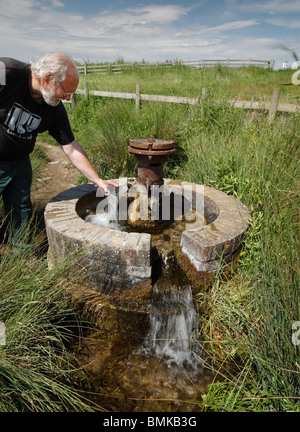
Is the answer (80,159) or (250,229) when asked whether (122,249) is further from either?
(250,229)

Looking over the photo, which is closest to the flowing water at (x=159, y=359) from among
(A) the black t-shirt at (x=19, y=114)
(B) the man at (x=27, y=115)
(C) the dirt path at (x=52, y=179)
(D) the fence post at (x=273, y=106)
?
(B) the man at (x=27, y=115)

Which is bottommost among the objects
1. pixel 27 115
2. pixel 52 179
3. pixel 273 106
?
pixel 52 179

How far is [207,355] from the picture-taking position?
93.7 inches

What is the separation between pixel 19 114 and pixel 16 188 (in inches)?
30.7

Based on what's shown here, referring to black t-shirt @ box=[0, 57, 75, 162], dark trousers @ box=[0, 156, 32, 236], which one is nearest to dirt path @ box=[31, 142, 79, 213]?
dark trousers @ box=[0, 156, 32, 236]

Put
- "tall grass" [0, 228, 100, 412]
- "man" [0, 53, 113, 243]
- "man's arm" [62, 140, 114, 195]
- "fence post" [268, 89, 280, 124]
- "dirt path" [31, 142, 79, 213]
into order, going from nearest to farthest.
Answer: "tall grass" [0, 228, 100, 412] < "man" [0, 53, 113, 243] < "man's arm" [62, 140, 114, 195] < "dirt path" [31, 142, 79, 213] < "fence post" [268, 89, 280, 124]

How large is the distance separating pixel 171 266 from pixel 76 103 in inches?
362

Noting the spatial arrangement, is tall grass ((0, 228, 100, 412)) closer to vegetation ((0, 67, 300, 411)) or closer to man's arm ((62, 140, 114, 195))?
vegetation ((0, 67, 300, 411))

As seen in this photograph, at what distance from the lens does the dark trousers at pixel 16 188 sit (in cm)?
289

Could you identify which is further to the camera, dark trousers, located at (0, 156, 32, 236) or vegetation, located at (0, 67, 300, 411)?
dark trousers, located at (0, 156, 32, 236)

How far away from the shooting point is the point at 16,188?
3064 mm

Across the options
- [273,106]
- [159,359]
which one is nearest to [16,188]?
[159,359]

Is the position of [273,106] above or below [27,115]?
below

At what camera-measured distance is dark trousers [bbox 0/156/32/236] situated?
2.89 metres
